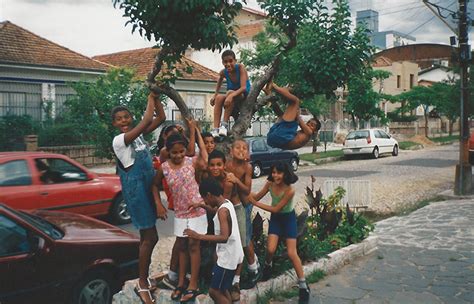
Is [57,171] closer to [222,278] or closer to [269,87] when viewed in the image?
[269,87]

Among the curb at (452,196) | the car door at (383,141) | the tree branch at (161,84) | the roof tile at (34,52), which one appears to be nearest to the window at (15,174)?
the tree branch at (161,84)

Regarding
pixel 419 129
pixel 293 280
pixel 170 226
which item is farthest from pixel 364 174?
pixel 419 129

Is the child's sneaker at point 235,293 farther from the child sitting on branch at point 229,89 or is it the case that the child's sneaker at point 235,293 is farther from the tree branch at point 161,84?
the tree branch at point 161,84

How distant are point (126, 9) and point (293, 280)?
3.49 meters

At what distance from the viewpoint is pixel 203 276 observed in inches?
215

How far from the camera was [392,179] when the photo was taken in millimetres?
18125

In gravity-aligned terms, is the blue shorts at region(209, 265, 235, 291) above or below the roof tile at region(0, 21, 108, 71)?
below

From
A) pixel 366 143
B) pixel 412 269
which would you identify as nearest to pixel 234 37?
pixel 412 269

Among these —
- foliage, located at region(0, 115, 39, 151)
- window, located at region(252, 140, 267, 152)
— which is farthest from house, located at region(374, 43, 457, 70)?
foliage, located at region(0, 115, 39, 151)

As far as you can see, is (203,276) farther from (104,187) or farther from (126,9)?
(104,187)

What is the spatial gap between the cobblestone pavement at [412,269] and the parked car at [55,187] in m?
5.16

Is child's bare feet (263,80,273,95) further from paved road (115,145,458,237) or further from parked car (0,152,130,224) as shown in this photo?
parked car (0,152,130,224)

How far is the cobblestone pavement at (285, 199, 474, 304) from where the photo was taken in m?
5.84

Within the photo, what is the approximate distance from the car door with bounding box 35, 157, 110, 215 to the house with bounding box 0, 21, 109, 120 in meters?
11.8
